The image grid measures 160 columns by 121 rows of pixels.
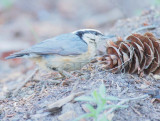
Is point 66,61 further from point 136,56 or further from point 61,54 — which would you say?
point 136,56

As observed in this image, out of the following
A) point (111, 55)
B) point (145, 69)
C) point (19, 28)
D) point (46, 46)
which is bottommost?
point (145, 69)

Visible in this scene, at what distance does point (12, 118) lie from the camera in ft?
7.92

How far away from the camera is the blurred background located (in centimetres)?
745

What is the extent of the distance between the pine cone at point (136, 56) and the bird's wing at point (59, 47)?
39 cm

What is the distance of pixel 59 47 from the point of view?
3176 mm

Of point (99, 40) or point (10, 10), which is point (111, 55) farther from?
point (10, 10)

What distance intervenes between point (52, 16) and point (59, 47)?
6019mm

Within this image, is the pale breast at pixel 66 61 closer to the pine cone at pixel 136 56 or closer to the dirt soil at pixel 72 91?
the dirt soil at pixel 72 91

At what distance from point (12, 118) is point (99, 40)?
151 cm

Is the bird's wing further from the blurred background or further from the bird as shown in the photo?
the blurred background

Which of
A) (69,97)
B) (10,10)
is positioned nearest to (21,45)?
(10,10)

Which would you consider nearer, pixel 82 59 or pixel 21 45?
pixel 82 59

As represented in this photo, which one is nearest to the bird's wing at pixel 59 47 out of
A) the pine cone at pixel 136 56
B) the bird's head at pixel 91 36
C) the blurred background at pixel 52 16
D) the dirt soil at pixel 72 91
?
the bird's head at pixel 91 36

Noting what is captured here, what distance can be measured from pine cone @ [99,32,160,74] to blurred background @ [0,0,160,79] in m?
4.03
